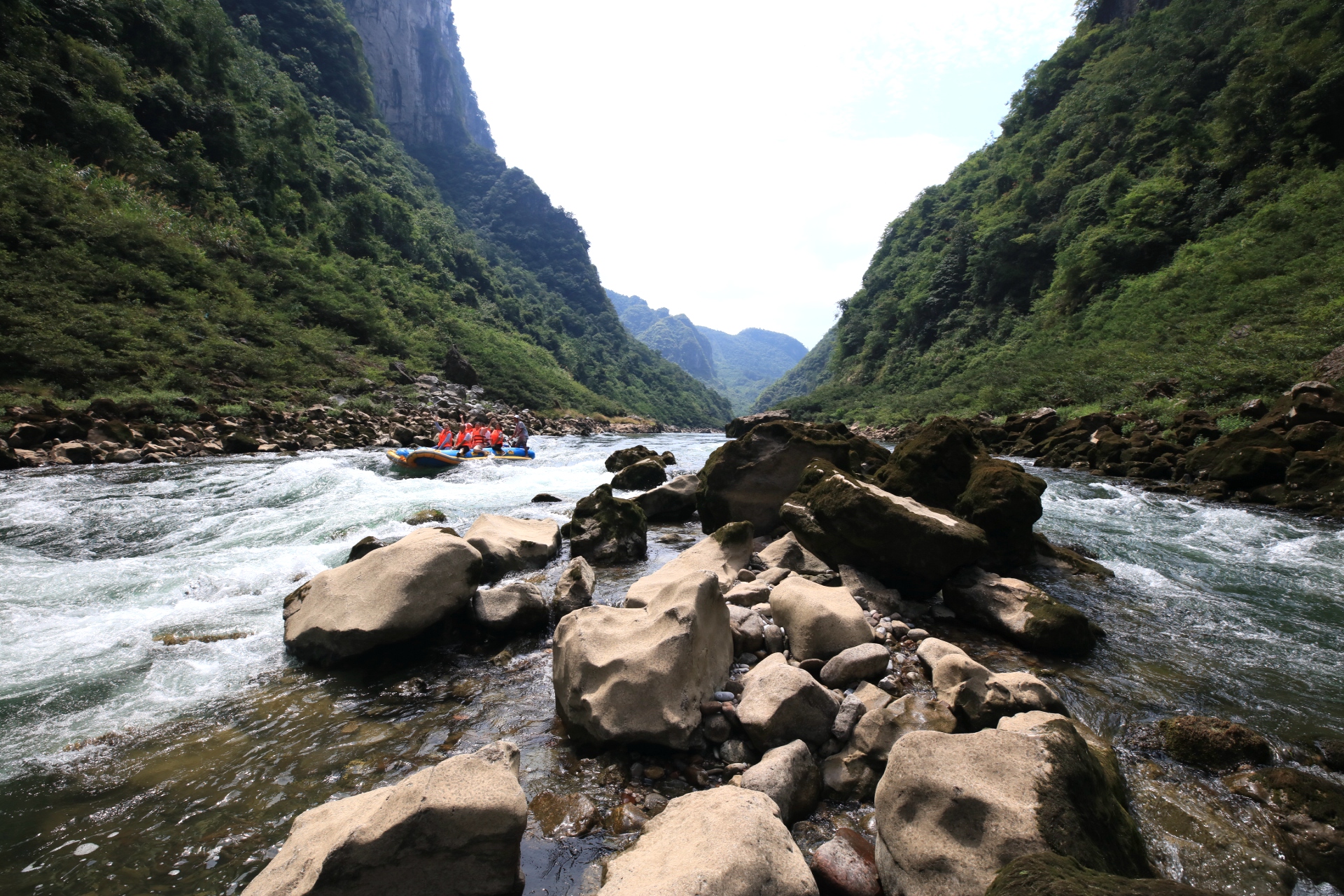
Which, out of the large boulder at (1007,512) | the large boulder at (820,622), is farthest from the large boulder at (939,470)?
the large boulder at (820,622)

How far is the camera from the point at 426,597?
4.89m

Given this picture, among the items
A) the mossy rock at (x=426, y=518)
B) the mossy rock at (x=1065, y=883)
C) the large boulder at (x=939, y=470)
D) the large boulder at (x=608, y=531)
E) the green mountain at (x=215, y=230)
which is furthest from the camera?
the green mountain at (x=215, y=230)

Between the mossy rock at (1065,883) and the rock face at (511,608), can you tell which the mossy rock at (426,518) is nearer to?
the rock face at (511,608)

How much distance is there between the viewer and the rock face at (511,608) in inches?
202

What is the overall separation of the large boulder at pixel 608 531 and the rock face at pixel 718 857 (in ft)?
16.4

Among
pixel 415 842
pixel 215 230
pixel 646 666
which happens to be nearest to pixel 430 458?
pixel 646 666

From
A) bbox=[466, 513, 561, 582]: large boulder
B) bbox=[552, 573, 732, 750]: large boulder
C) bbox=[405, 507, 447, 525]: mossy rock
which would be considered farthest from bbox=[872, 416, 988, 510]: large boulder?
bbox=[405, 507, 447, 525]: mossy rock

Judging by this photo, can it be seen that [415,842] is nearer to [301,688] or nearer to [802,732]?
[802,732]

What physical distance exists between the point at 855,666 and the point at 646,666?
1.62 metres

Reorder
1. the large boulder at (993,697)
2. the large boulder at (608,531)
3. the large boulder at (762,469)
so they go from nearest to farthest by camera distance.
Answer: the large boulder at (993,697) < the large boulder at (608,531) < the large boulder at (762,469)

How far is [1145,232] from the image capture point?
28344 mm

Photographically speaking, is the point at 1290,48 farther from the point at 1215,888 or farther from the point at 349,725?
the point at 349,725

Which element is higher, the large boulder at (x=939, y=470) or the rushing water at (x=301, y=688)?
the large boulder at (x=939, y=470)

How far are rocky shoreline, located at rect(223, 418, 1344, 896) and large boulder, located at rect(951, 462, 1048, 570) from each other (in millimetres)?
31
